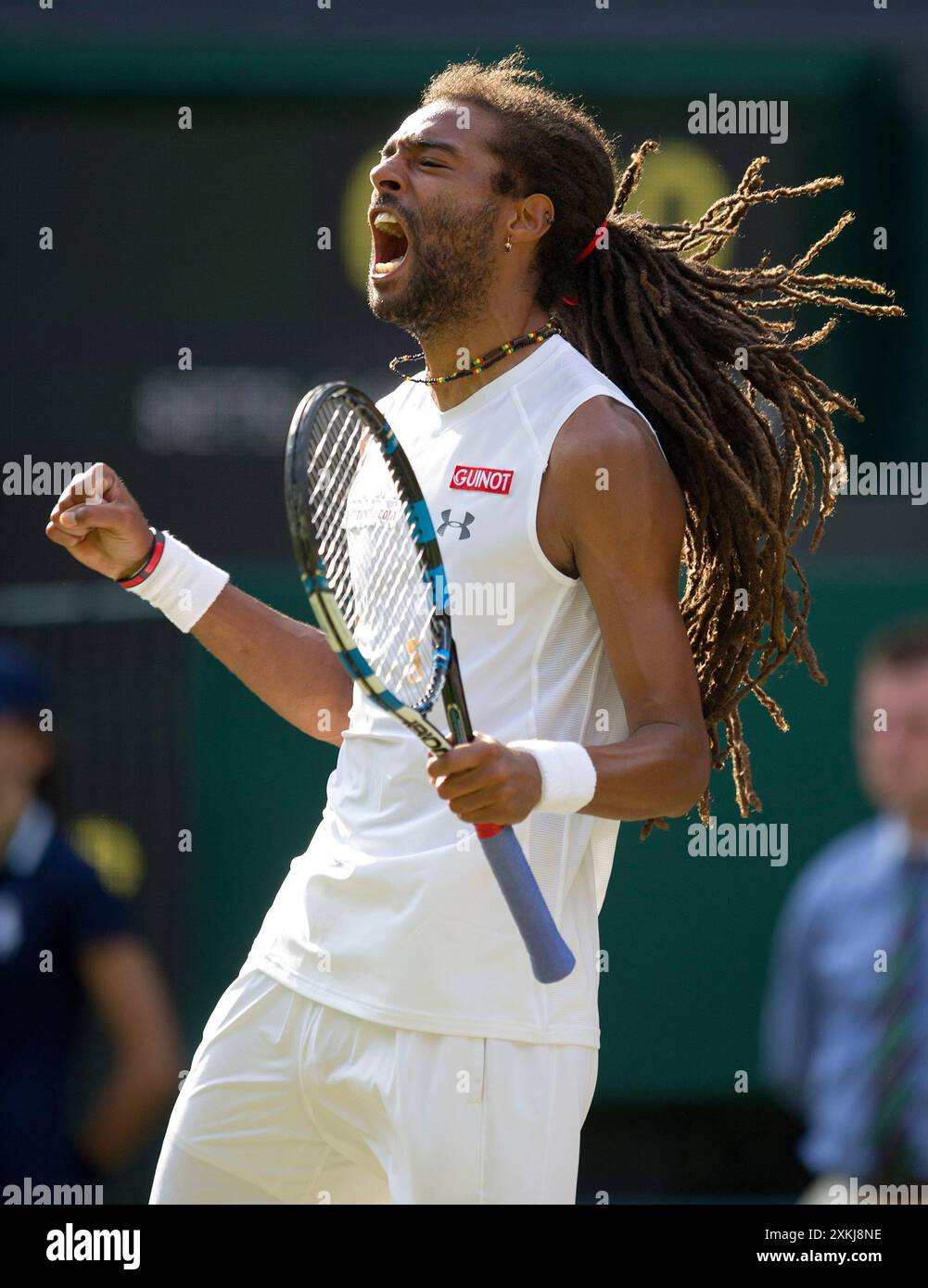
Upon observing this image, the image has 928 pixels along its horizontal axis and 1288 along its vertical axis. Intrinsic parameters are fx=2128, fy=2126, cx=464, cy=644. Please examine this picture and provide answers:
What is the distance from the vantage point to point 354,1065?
2.78 metres

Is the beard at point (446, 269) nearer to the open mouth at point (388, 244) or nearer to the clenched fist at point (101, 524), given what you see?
the open mouth at point (388, 244)

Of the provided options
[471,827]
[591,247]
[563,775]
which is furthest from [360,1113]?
[591,247]

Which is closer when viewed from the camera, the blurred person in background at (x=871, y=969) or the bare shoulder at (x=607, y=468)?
the bare shoulder at (x=607, y=468)

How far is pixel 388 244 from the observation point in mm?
3076

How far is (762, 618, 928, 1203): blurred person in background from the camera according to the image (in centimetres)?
315

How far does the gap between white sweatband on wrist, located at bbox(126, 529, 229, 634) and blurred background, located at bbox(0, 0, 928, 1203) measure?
2142mm

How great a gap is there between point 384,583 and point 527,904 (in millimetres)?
572

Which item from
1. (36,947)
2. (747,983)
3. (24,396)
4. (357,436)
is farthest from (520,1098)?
(24,396)

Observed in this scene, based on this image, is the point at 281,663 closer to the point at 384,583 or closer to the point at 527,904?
the point at 384,583

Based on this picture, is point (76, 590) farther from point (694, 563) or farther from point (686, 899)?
point (694, 563)

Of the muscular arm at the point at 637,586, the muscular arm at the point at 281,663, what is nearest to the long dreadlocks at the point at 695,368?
the muscular arm at the point at 637,586

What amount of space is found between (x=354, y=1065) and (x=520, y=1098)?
23cm

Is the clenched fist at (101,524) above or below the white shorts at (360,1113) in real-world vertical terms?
above

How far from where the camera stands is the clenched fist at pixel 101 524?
2.99 metres
